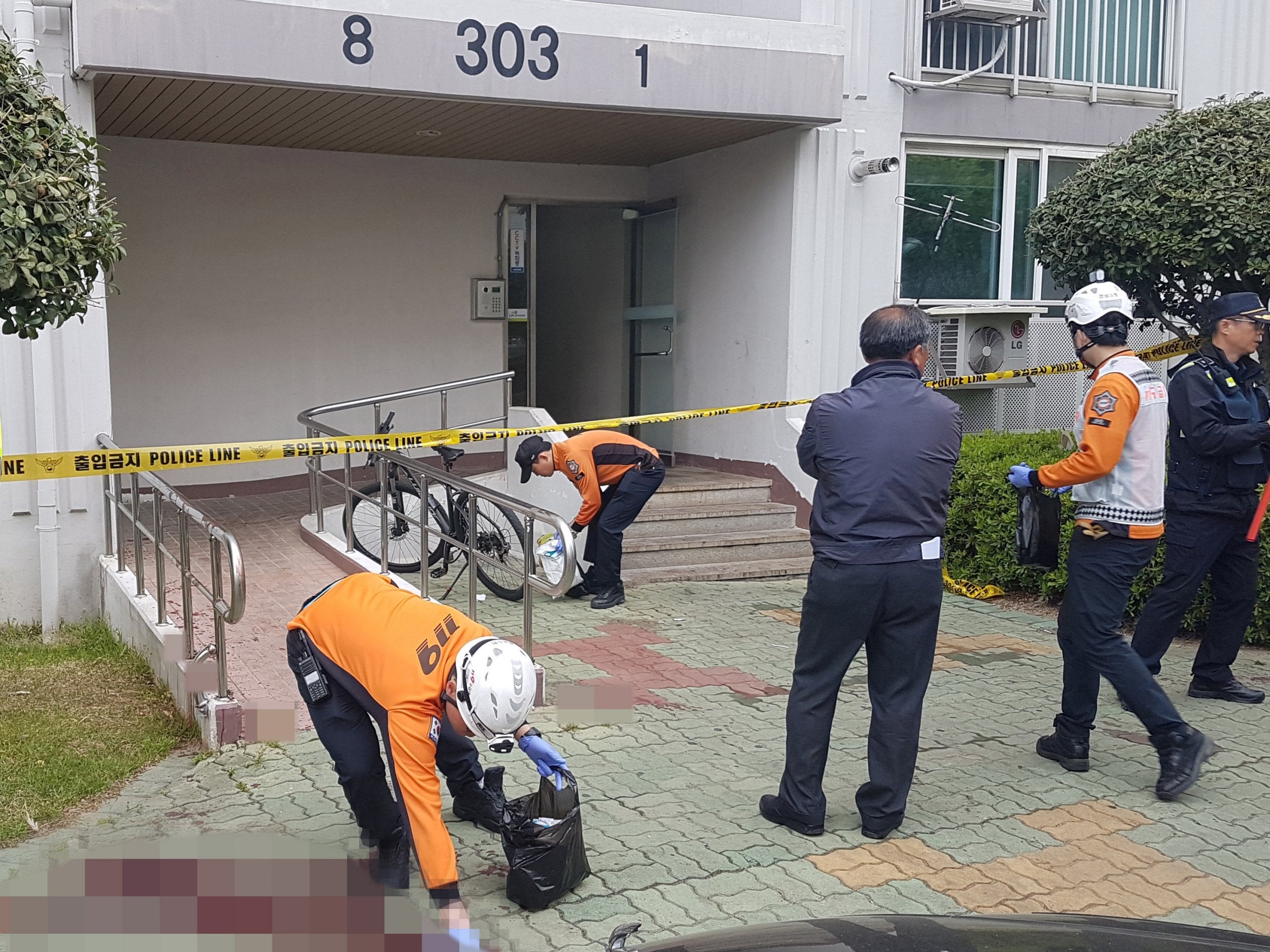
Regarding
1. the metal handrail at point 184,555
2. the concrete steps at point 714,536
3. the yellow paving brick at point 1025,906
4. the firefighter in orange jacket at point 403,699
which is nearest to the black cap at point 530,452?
the concrete steps at point 714,536

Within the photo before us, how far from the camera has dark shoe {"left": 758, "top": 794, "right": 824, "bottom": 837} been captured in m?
4.48

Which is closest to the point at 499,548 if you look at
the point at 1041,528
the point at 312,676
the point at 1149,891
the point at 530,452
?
the point at 530,452

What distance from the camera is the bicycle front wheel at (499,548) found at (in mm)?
7730

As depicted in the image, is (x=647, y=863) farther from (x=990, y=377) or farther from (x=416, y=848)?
(x=990, y=377)

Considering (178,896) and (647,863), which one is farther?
(647,863)

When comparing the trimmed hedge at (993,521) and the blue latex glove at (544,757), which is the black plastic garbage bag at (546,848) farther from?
the trimmed hedge at (993,521)

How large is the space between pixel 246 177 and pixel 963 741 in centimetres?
785

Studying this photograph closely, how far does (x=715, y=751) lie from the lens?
214 inches

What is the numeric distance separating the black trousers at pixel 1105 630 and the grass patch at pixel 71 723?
398 cm

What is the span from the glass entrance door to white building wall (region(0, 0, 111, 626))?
5.15 meters

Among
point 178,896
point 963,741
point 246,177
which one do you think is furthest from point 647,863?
point 246,177

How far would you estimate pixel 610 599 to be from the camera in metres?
8.15

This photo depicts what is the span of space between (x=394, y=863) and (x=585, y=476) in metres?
4.18

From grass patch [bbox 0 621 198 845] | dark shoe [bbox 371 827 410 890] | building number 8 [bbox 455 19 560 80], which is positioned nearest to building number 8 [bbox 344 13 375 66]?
building number 8 [bbox 455 19 560 80]
